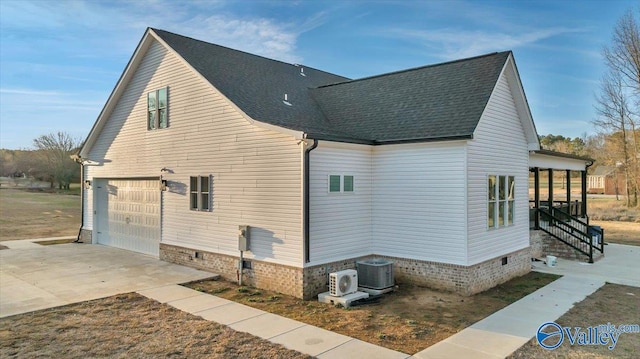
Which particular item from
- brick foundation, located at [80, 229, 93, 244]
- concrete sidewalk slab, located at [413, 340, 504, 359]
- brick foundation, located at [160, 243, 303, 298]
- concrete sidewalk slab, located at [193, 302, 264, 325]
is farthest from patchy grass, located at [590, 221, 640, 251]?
brick foundation, located at [80, 229, 93, 244]

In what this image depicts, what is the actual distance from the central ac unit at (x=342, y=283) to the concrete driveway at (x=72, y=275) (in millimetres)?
3789

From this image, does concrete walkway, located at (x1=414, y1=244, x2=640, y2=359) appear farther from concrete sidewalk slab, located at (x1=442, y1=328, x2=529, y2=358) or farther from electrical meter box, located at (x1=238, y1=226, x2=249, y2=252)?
electrical meter box, located at (x1=238, y1=226, x2=249, y2=252)

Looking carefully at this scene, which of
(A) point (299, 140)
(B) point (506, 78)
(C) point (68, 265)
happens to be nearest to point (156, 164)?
(C) point (68, 265)

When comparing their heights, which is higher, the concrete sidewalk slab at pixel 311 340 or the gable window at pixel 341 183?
the gable window at pixel 341 183

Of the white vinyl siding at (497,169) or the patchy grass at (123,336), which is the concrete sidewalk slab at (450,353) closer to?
the patchy grass at (123,336)

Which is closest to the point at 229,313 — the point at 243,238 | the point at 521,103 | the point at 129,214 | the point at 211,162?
the point at 243,238

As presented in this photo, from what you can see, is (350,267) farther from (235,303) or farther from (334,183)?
(235,303)

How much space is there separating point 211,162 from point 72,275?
4653 millimetres

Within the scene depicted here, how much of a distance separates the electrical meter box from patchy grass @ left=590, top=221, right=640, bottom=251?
17.3 meters

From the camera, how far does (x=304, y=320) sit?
7.09 meters

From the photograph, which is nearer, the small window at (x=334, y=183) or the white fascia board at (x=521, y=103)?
the small window at (x=334, y=183)

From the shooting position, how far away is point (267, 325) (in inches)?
265

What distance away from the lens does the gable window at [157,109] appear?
1238 cm

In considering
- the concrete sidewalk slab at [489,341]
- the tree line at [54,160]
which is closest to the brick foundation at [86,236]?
the concrete sidewalk slab at [489,341]
